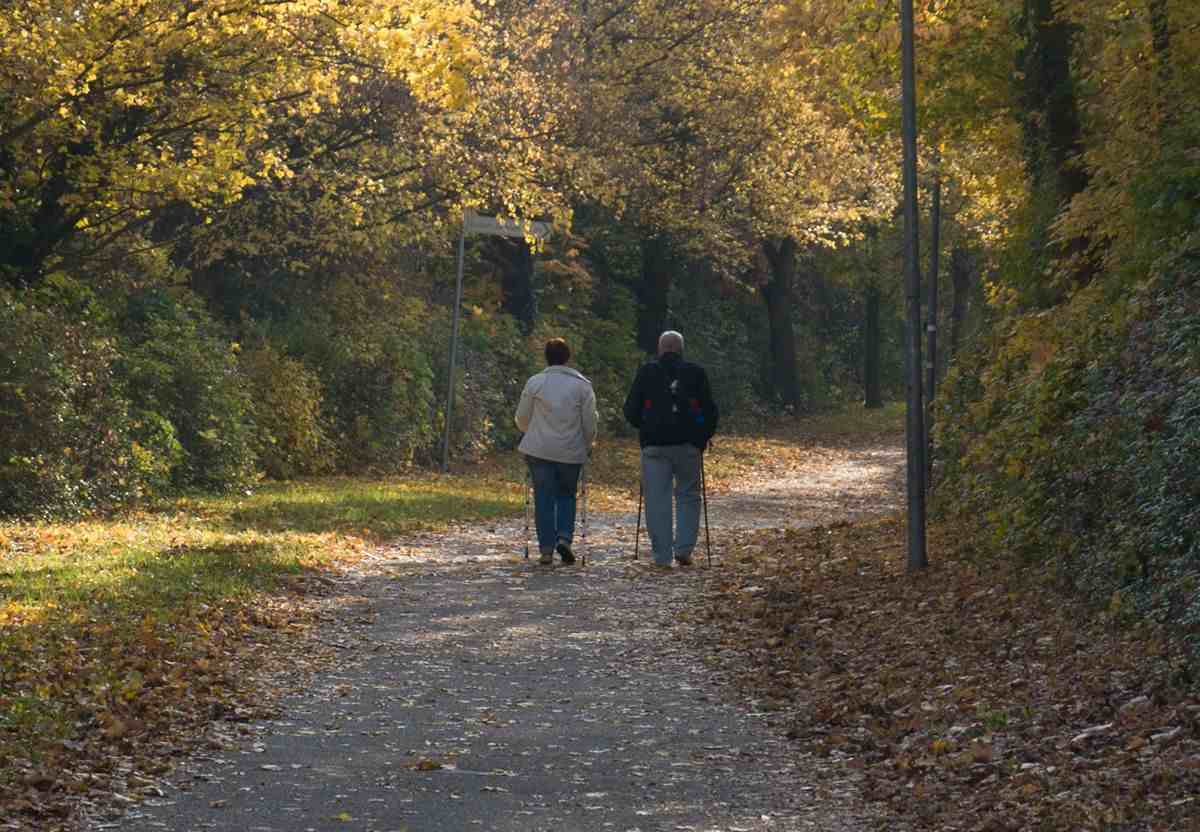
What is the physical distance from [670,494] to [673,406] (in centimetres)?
82

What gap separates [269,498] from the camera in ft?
71.1

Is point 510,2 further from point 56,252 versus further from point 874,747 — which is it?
point 874,747

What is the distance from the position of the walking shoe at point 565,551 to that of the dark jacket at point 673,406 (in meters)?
1.24

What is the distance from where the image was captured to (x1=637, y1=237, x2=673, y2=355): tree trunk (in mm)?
42125

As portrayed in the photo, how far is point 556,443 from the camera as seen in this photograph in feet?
52.7

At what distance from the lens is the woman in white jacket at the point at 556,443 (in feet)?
52.8

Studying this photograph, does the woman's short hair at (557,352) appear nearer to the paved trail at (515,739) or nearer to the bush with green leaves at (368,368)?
the paved trail at (515,739)

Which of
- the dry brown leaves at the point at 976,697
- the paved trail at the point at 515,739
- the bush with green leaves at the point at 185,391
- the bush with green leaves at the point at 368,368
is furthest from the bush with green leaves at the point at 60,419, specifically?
the dry brown leaves at the point at 976,697

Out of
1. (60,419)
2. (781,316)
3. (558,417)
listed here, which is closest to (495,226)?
(60,419)

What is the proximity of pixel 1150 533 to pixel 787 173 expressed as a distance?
2904 centimetres

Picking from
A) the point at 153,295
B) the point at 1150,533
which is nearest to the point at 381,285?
the point at 153,295

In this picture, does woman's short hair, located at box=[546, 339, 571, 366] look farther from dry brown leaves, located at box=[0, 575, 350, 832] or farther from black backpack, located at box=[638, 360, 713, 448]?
dry brown leaves, located at box=[0, 575, 350, 832]

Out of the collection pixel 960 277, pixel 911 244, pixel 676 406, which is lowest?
pixel 676 406

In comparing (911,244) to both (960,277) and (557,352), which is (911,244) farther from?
(960,277)
